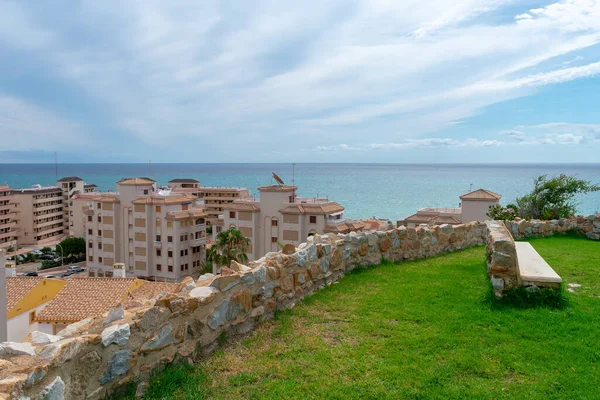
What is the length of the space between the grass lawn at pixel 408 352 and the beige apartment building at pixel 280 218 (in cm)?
3796

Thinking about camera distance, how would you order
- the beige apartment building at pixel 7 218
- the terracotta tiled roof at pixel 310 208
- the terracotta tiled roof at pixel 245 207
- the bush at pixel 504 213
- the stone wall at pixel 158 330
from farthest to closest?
the beige apartment building at pixel 7 218 → the terracotta tiled roof at pixel 245 207 → the terracotta tiled roof at pixel 310 208 → the bush at pixel 504 213 → the stone wall at pixel 158 330

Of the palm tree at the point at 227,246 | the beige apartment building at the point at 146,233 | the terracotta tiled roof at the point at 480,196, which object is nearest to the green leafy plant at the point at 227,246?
the palm tree at the point at 227,246

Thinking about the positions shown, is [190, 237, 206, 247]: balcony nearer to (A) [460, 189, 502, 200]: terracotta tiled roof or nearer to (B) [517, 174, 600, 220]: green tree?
(A) [460, 189, 502, 200]: terracotta tiled roof

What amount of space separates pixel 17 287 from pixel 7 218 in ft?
230

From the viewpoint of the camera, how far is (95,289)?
71.3 ft

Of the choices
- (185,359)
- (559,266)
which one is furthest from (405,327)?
(559,266)

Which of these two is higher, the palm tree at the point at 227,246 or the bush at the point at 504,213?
the bush at the point at 504,213

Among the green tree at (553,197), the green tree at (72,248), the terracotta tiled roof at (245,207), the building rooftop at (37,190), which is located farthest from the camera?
the building rooftop at (37,190)

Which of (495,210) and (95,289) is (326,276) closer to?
(495,210)

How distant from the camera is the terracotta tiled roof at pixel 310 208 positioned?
45.5 m

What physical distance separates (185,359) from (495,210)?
53.6ft

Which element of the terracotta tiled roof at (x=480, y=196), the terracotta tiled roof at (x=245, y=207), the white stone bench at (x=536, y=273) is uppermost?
the white stone bench at (x=536, y=273)

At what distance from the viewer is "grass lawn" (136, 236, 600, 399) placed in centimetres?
427

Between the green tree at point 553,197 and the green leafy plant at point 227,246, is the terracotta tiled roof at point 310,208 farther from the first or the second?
the green tree at point 553,197
